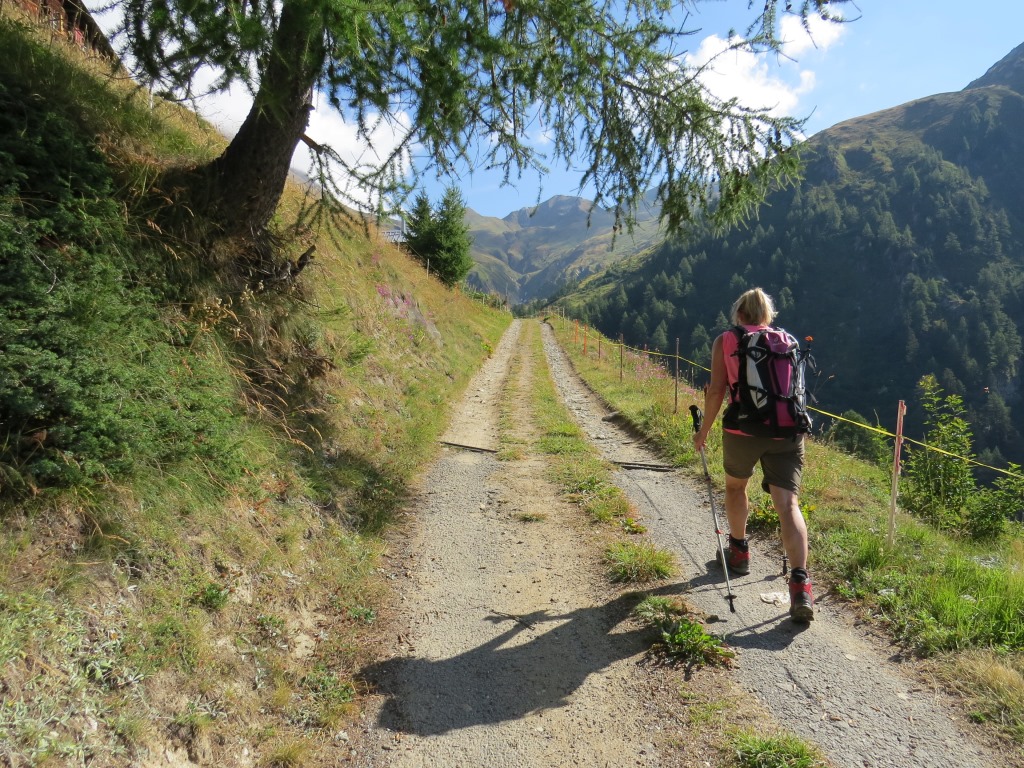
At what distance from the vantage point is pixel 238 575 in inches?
137

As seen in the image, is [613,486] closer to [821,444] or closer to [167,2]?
[821,444]

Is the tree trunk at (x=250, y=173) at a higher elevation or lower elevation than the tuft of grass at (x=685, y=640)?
higher

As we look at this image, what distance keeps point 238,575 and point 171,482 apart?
29.5 inches

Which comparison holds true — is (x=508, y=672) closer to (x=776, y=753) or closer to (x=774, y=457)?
(x=776, y=753)

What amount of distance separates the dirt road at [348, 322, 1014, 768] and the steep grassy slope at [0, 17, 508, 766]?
0.48 metres

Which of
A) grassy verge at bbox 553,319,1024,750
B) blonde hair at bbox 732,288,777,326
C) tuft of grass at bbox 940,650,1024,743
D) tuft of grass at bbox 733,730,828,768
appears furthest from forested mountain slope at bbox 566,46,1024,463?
tuft of grass at bbox 733,730,828,768

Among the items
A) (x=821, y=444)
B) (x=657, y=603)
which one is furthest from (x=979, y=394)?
(x=657, y=603)

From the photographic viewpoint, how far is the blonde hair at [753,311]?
3984 mm

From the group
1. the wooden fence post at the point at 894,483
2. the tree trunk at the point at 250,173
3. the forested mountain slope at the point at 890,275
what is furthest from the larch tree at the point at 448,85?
the forested mountain slope at the point at 890,275

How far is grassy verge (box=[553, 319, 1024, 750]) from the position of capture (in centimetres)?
297

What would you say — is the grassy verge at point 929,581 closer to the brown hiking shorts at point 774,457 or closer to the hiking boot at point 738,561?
the hiking boot at point 738,561

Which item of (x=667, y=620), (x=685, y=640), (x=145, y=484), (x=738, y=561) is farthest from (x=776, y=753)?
(x=145, y=484)

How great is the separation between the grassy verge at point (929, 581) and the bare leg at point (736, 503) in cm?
85

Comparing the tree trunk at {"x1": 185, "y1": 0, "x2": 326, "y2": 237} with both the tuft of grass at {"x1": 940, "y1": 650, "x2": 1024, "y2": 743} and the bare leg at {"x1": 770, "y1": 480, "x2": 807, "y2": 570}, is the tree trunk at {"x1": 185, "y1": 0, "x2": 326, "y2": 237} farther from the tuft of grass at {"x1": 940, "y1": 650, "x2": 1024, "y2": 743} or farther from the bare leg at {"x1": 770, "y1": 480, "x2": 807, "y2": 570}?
the tuft of grass at {"x1": 940, "y1": 650, "x2": 1024, "y2": 743}
